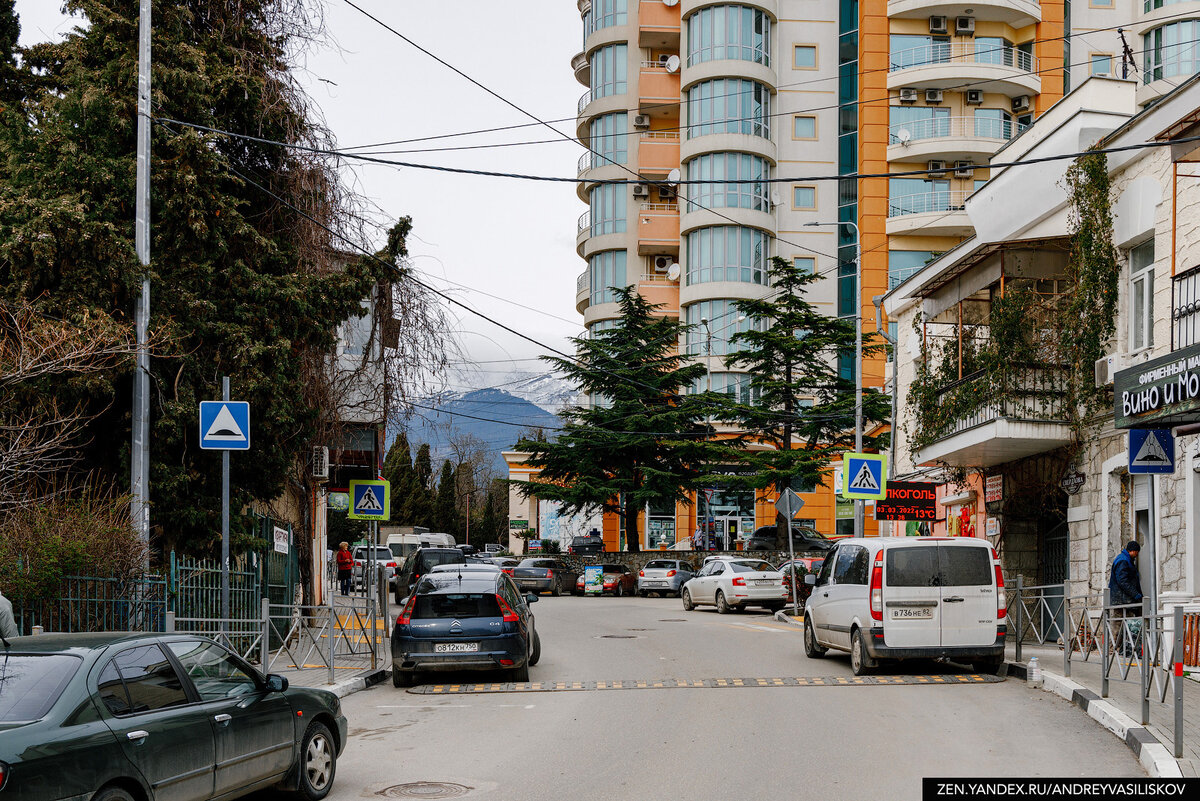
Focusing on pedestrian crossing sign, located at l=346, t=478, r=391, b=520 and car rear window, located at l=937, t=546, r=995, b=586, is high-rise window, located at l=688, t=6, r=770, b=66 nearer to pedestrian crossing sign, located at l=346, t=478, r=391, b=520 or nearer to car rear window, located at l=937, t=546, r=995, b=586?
pedestrian crossing sign, located at l=346, t=478, r=391, b=520

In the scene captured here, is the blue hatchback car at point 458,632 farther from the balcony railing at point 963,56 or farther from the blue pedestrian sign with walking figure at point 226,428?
the balcony railing at point 963,56

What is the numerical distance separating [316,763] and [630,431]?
41.1 meters

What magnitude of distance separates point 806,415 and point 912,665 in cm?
2884

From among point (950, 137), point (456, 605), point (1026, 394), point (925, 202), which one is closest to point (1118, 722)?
point (456, 605)

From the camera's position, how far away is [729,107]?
58.0 meters

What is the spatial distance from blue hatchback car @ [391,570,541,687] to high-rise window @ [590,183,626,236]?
47008 millimetres

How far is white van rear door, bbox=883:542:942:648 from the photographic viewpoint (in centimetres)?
1587

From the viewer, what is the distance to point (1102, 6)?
57125mm

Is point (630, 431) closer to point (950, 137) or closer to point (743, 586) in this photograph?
point (743, 586)

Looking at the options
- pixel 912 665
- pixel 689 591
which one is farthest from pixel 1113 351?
pixel 689 591

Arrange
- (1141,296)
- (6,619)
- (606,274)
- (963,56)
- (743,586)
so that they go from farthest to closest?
(606,274) → (963,56) → (743,586) → (1141,296) → (6,619)

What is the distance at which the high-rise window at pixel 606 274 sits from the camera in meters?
62.0

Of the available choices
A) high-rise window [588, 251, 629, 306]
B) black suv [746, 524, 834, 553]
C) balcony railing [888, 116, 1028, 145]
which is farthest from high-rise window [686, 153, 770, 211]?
black suv [746, 524, 834, 553]

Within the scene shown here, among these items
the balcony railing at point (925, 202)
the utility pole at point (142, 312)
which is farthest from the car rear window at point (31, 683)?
the balcony railing at point (925, 202)
